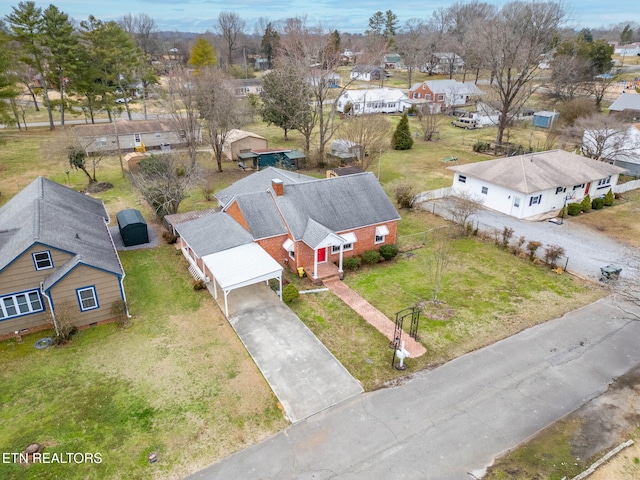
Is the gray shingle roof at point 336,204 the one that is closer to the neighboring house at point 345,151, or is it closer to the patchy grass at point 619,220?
the patchy grass at point 619,220

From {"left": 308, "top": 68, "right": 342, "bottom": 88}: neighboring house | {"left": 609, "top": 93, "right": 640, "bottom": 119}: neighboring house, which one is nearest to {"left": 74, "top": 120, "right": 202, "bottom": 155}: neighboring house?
{"left": 308, "top": 68, "right": 342, "bottom": 88}: neighboring house

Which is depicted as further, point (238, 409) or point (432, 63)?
point (432, 63)

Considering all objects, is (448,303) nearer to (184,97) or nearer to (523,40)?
(184,97)

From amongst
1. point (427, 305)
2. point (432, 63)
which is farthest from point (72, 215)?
point (432, 63)

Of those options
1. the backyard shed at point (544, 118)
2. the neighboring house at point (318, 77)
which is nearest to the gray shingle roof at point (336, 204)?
the neighboring house at point (318, 77)

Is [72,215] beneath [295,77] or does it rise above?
beneath

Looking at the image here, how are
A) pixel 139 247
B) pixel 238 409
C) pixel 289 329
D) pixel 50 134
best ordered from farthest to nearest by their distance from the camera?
pixel 50 134
pixel 139 247
pixel 289 329
pixel 238 409

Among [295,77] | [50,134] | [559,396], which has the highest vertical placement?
[295,77]

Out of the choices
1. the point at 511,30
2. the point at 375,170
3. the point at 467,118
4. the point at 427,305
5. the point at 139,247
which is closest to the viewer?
the point at 427,305

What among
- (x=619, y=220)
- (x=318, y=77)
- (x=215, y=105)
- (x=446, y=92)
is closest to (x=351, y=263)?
(x=619, y=220)

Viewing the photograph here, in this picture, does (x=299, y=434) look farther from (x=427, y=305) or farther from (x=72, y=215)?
(x=72, y=215)
